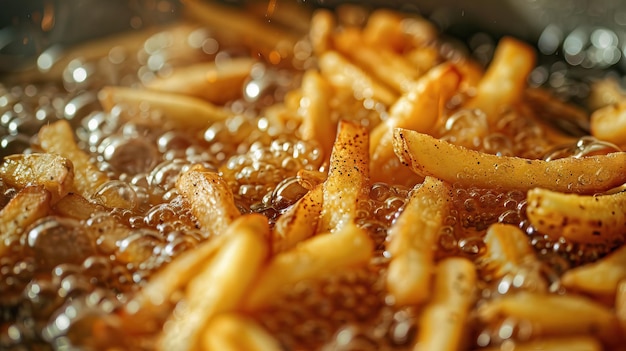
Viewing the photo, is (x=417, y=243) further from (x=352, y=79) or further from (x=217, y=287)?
(x=352, y=79)

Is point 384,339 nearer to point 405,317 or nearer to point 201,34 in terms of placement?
point 405,317

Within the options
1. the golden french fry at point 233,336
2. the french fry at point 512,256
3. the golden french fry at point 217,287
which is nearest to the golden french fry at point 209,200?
the golden french fry at point 217,287

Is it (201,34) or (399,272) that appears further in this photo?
(201,34)

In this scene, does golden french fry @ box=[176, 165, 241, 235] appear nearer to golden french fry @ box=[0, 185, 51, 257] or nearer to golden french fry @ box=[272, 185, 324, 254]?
golden french fry @ box=[272, 185, 324, 254]

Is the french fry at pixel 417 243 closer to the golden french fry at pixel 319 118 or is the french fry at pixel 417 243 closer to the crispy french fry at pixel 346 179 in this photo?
the crispy french fry at pixel 346 179

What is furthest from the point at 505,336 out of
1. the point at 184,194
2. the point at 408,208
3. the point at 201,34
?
the point at 201,34

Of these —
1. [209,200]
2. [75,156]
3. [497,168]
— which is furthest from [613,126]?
[75,156]
